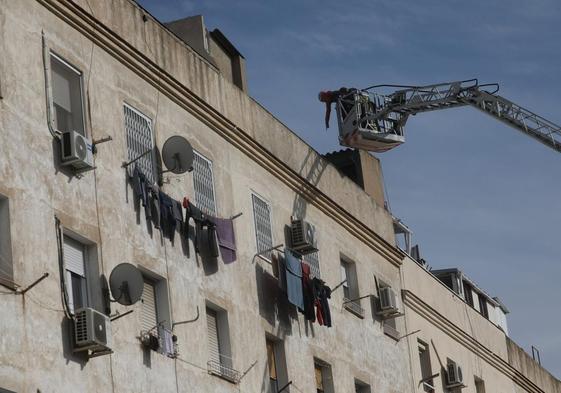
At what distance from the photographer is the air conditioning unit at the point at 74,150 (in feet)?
87.1

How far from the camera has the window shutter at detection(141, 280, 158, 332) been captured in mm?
28336

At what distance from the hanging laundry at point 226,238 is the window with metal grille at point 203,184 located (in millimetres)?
273

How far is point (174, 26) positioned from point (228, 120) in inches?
129

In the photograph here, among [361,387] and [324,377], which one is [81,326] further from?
[361,387]

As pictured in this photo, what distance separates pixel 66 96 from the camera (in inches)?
1099

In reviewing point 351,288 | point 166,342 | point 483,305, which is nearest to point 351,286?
point 351,288

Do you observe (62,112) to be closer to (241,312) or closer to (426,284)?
(241,312)

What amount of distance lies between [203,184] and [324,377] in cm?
631

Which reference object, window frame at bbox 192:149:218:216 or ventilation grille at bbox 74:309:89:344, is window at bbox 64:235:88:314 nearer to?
ventilation grille at bbox 74:309:89:344

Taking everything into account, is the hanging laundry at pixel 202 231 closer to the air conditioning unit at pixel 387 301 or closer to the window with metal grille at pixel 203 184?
the window with metal grille at pixel 203 184

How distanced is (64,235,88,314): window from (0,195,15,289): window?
1.53 metres

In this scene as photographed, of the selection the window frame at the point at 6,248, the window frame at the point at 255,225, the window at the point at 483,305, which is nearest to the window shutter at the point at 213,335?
the window frame at the point at 255,225

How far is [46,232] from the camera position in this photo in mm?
25609

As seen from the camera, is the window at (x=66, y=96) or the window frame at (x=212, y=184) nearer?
the window at (x=66, y=96)
